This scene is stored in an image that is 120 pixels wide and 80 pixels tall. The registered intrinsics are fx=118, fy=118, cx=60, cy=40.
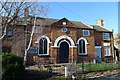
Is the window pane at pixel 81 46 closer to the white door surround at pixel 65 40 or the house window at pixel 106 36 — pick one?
the white door surround at pixel 65 40

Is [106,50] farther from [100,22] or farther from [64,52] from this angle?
[100,22]

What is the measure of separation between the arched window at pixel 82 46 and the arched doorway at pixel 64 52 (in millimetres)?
2224

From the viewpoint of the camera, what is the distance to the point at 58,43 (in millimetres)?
19625

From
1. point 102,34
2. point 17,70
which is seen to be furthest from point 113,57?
point 17,70

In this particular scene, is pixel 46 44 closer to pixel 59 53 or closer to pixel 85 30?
pixel 59 53

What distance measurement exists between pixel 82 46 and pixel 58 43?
4718 mm

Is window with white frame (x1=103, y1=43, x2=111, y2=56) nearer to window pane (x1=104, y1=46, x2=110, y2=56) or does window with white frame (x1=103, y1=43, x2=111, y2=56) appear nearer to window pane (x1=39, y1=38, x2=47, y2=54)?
window pane (x1=104, y1=46, x2=110, y2=56)

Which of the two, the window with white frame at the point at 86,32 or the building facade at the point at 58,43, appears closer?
the building facade at the point at 58,43

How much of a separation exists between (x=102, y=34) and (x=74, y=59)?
8.89 metres

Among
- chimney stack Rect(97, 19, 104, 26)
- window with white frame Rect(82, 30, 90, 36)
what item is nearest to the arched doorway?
window with white frame Rect(82, 30, 90, 36)

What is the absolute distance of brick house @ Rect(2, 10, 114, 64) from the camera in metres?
17.6

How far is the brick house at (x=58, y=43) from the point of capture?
17.6 metres

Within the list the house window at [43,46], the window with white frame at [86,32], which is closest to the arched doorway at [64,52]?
the house window at [43,46]

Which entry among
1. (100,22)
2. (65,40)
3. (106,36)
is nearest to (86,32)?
(65,40)
